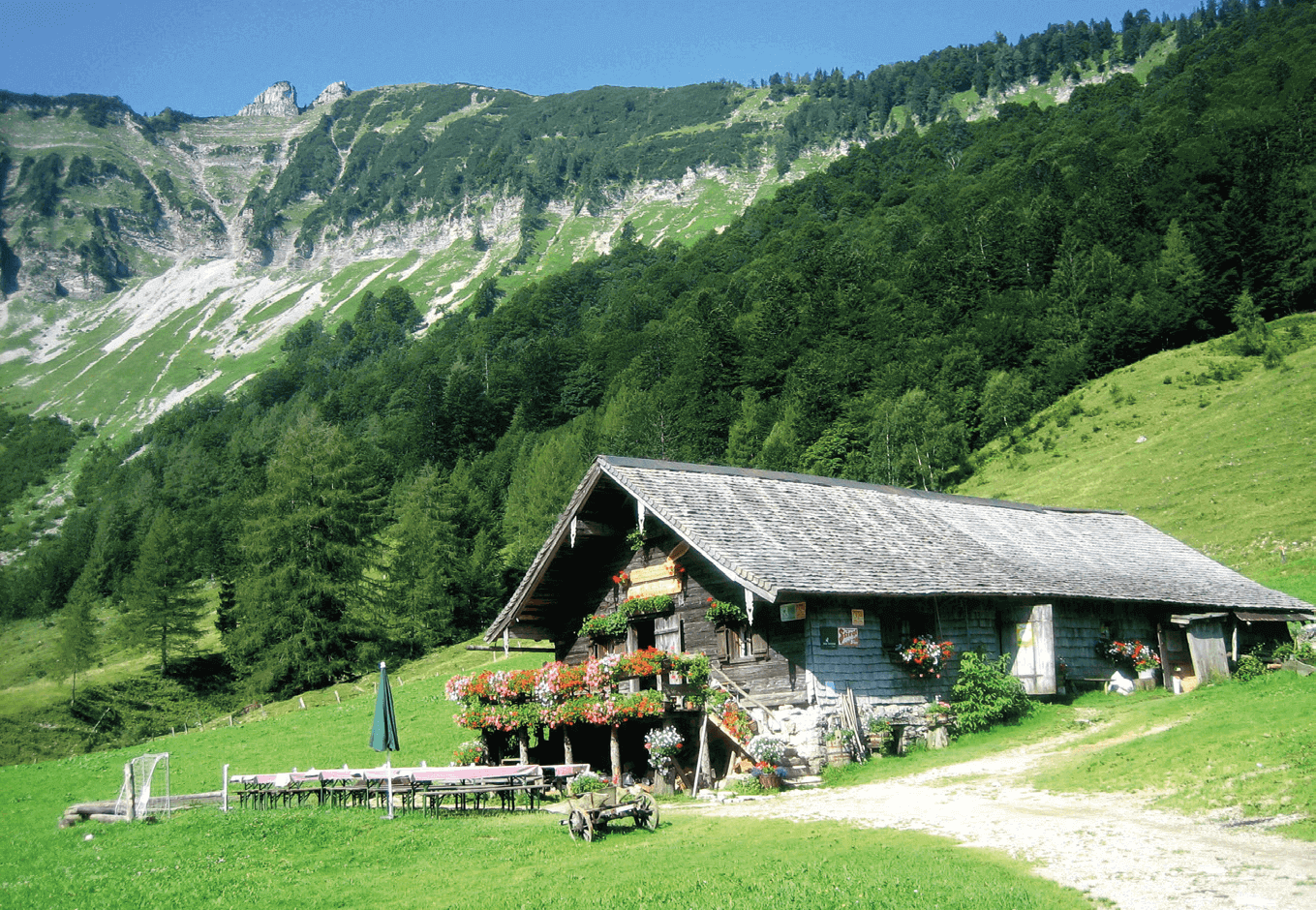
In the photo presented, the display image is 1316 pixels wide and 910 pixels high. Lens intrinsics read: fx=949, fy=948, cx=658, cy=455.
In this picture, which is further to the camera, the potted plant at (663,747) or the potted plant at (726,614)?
the potted plant at (726,614)

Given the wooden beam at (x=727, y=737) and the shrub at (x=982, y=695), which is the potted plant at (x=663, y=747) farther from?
the shrub at (x=982, y=695)

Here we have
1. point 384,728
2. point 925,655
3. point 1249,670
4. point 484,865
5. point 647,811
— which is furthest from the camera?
point 1249,670

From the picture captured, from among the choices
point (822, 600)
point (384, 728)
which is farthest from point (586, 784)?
point (822, 600)

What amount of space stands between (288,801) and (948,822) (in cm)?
1690

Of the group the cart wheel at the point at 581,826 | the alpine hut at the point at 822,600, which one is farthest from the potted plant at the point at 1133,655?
the cart wheel at the point at 581,826

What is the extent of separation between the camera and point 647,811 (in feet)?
55.1

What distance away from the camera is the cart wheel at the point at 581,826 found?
1611cm

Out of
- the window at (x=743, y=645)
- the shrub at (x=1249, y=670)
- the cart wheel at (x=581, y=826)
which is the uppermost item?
the window at (x=743, y=645)

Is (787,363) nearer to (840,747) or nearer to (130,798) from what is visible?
(840,747)

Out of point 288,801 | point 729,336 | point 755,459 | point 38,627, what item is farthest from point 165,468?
point 288,801

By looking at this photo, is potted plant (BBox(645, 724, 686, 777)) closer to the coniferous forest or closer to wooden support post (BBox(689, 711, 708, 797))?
wooden support post (BBox(689, 711, 708, 797))

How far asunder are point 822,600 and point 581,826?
28.6ft

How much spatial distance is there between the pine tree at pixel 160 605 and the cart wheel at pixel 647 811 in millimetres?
71505

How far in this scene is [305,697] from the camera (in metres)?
54.9
